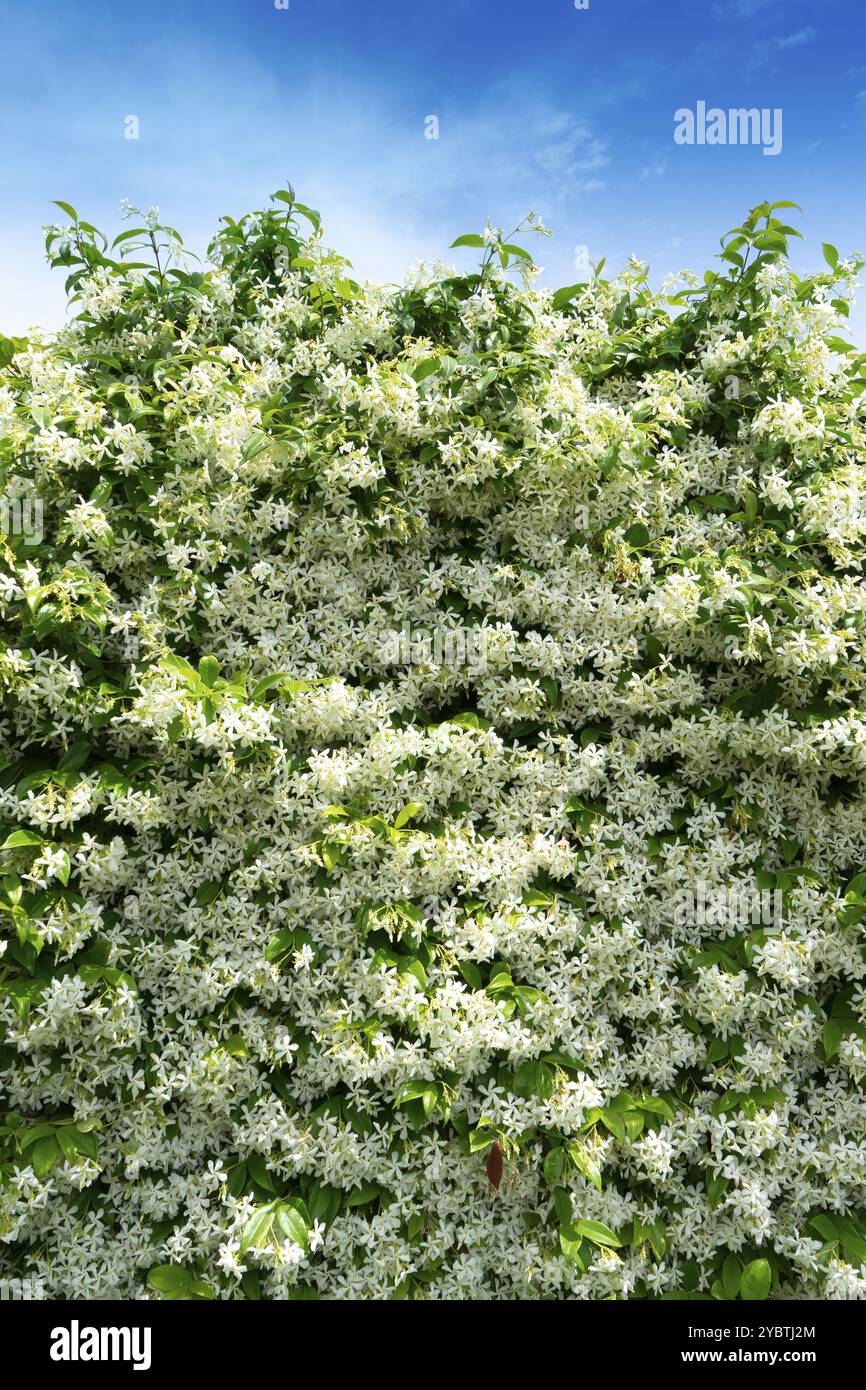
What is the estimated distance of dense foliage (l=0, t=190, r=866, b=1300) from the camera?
309 cm

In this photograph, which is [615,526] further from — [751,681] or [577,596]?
[751,681]

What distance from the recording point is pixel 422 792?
335cm

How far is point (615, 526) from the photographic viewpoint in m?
3.65

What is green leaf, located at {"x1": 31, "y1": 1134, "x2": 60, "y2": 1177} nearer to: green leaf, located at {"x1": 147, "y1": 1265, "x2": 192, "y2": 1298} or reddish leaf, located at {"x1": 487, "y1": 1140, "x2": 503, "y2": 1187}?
green leaf, located at {"x1": 147, "y1": 1265, "x2": 192, "y2": 1298}

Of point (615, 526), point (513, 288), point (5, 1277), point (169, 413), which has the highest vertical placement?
point (513, 288)

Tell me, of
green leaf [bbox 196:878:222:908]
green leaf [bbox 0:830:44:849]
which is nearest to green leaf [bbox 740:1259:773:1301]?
green leaf [bbox 196:878:222:908]

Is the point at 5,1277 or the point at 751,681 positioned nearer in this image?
the point at 5,1277

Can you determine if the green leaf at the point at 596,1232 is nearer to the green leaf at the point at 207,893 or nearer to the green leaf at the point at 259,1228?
the green leaf at the point at 259,1228

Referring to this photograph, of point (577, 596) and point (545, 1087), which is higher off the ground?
point (577, 596)

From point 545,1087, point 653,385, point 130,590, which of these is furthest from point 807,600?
point 130,590

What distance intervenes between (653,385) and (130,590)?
2.31 m

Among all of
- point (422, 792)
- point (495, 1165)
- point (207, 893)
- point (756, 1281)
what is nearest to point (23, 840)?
point (207, 893)

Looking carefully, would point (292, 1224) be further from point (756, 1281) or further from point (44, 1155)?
point (756, 1281)

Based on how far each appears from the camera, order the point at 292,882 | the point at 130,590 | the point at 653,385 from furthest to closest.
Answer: the point at 653,385 → the point at 130,590 → the point at 292,882
